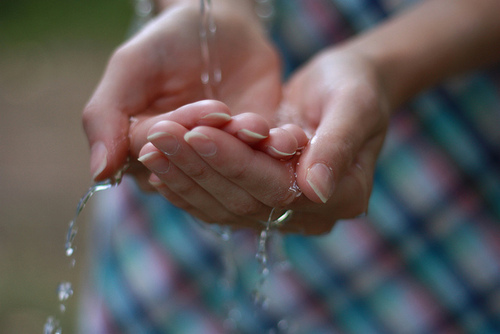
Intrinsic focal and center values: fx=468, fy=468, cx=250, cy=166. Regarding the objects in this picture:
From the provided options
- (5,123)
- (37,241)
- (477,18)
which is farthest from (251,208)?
(5,123)

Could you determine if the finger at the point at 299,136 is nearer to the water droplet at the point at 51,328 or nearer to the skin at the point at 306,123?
the skin at the point at 306,123

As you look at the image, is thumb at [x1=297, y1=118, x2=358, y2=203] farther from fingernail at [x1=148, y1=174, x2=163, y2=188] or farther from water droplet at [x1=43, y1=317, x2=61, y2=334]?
water droplet at [x1=43, y1=317, x2=61, y2=334]

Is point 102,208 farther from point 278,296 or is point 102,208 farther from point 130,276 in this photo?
point 278,296

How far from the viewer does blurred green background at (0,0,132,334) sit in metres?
1.64

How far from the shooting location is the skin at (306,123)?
511 millimetres

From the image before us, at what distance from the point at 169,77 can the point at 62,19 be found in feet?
7.77

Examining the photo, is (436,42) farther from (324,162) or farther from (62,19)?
(62,19)

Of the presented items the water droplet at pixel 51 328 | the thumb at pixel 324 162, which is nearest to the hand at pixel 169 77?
the thumb at pixel 324 162

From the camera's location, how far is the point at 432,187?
91 cm

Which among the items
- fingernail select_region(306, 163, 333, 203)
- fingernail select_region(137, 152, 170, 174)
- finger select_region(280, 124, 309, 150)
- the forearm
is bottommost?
the forearm

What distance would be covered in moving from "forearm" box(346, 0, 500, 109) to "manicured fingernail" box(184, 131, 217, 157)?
42 cm

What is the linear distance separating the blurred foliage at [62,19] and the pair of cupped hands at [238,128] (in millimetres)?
2009

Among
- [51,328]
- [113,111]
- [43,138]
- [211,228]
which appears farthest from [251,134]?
[43,138]

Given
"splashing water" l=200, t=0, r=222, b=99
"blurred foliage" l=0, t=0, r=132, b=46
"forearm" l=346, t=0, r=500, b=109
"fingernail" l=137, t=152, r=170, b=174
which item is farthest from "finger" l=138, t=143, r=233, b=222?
"blurred foliage" l=0, t=0, r=132, b=46
